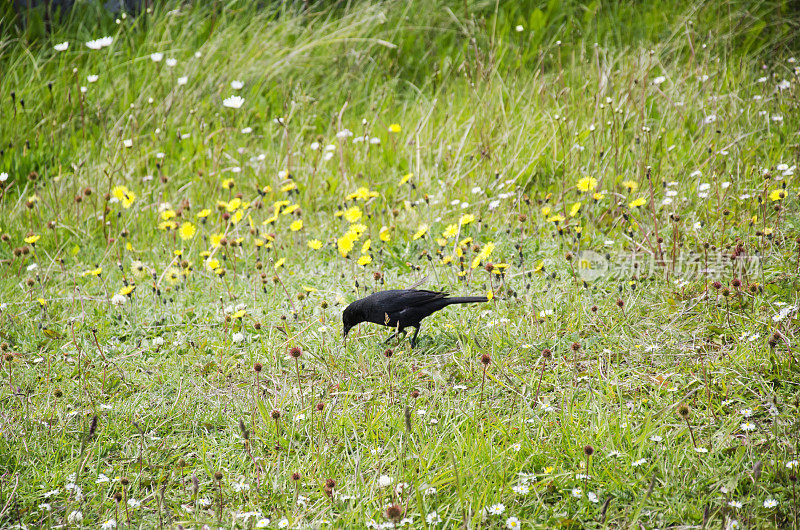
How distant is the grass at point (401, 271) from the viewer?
2244 millimetres

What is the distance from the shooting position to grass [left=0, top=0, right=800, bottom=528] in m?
2.24

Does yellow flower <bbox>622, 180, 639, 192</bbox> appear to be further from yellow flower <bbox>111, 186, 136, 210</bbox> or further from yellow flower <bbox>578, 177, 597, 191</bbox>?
yellow flower <bbox>111, 186, 136, 210</bbox>

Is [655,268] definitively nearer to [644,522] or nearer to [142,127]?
[644,522]

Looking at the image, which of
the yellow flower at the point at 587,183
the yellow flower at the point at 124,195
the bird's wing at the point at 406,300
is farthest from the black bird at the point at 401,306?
the yellow flower at the point at 124,195

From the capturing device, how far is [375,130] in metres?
5.62

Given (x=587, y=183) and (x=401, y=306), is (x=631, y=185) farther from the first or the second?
(x=401, y=306)

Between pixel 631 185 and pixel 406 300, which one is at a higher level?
pixel 631 185

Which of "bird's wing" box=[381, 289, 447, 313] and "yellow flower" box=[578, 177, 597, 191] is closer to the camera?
"bird's wing" box=[381, 289, 447, 313]

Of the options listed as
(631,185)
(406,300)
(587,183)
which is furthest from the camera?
(587,183)

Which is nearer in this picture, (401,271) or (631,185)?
(631,185)

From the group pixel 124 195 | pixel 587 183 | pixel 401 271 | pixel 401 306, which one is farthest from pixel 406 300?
pixel 124 195

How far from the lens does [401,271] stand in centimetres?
400

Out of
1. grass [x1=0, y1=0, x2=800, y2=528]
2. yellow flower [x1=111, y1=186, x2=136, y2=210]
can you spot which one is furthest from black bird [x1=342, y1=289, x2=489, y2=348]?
yellow flower [x1=111, y1=186, x2=136, y2=210]

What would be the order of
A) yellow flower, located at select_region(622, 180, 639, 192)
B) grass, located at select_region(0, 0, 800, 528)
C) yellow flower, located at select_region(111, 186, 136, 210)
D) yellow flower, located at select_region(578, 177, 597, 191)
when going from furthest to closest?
yellow flower, located at select_region(111, 186, 136, 210) < yellow flower, located at select_region(578, 177, 597, 191) < yellow flower, located at select_region(622, 180, 639, 192) < grass, located at select_region(0, 0, 800, 528)
